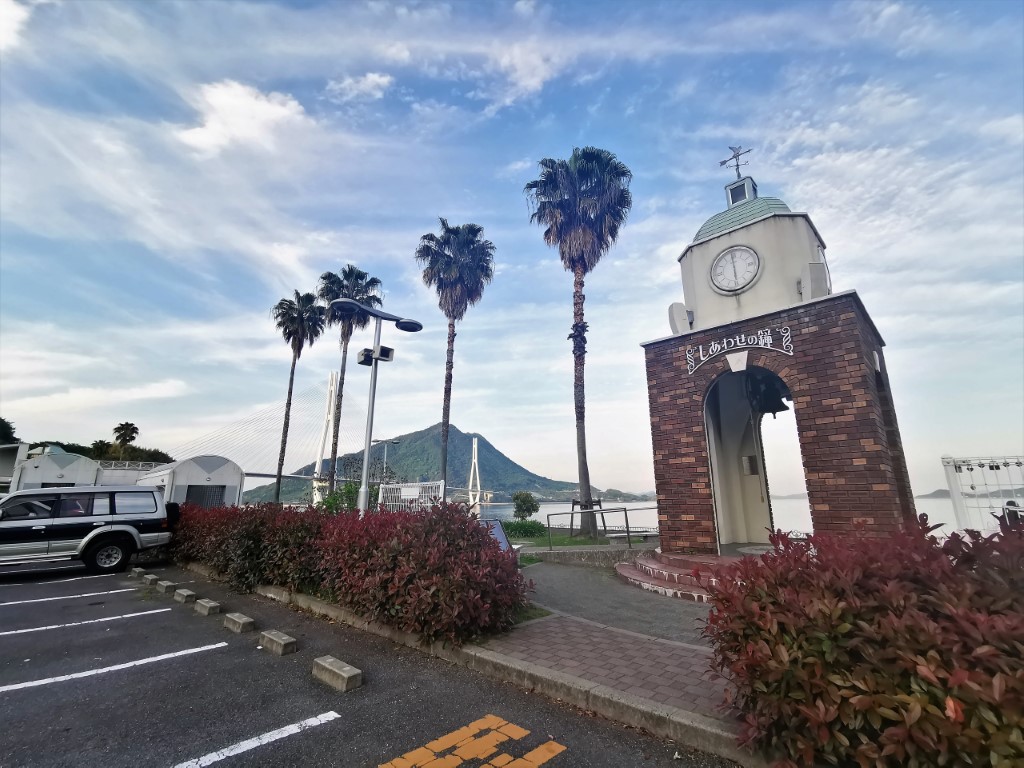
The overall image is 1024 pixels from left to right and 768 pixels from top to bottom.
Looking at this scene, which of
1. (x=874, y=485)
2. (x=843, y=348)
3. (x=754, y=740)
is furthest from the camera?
(x=843, y=348)

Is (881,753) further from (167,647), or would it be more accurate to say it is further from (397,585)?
(167,647)

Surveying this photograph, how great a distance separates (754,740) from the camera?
262 cm

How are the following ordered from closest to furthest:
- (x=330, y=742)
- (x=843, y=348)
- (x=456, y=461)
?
1. (x=330, y=742)
2. (x=843, y=348)
3. (x=456, y=461)

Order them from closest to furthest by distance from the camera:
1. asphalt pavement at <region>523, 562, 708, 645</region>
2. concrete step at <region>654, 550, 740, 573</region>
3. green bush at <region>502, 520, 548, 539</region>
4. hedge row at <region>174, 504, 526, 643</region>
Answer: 1. hedge row at <region>174, 504, 526, 643</region>
2. asphalt pavement at <region>523, 562, 708, 645</region>
3. concrete step at <region>654, 550, 740, 573</region>
4. green bush at <region>502, 520, 548, 539</region>

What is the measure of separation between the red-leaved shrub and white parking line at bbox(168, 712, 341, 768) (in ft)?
9.19

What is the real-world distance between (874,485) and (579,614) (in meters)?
4.79

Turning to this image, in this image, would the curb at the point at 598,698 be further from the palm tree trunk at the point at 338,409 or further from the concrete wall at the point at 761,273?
the palm tree trunk at the point at 338,409

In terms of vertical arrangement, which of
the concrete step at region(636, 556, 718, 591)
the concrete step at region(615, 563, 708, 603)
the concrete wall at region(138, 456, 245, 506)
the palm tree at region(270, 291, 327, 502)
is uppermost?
the palm tree at region(270, 291, 327, 502)

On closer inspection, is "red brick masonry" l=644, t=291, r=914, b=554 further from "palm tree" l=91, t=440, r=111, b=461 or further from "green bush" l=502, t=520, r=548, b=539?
"palm tree" l=91, t=440, r=111, b=461

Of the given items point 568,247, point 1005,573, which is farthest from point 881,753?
point 568,247

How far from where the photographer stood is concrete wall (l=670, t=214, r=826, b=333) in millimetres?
8789

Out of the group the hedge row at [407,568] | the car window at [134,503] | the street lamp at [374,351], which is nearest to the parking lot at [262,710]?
the hedge row at [407,568]

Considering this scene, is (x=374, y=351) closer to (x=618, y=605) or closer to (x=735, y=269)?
(x=618, y=605)

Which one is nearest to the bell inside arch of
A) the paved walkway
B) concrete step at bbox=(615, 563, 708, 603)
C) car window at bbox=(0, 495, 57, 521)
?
concrete step at bbox=(615, 563, 708, 603)
